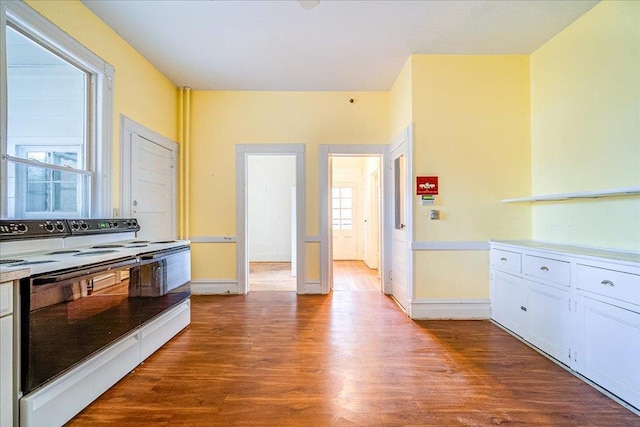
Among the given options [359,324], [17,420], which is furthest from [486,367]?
[17,420]

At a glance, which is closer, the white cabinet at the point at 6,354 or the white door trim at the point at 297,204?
the white cabinet at the point at 6,354

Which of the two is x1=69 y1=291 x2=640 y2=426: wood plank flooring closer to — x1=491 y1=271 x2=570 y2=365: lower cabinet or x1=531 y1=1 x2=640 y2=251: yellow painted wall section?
x1=491 y1=271 x2=570 y2=365: lower cabinet

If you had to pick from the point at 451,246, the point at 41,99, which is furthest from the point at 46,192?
the point at 451,246

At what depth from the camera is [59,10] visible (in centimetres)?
224

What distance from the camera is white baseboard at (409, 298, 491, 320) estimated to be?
125 inches

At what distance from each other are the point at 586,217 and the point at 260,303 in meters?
3.56

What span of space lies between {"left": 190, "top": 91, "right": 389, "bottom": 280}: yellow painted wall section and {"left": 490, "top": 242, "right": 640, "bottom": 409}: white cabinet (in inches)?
96.0

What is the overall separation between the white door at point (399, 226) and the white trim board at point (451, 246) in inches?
10.8

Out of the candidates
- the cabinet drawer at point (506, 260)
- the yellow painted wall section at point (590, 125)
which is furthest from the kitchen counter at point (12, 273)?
the yellow painted wall section at point (590, 125)

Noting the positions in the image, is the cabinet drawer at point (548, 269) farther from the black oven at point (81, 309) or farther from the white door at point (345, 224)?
the white door at point (345, 224)

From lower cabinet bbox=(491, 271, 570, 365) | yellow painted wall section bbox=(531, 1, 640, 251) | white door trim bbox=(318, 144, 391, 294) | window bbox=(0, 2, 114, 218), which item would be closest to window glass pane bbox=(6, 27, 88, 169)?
window bbox=(0, 2, 114, 218)

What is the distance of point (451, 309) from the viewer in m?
3.20

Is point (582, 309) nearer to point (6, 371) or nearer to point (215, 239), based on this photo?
point (6, 371)

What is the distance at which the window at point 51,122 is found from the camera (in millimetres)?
1969
